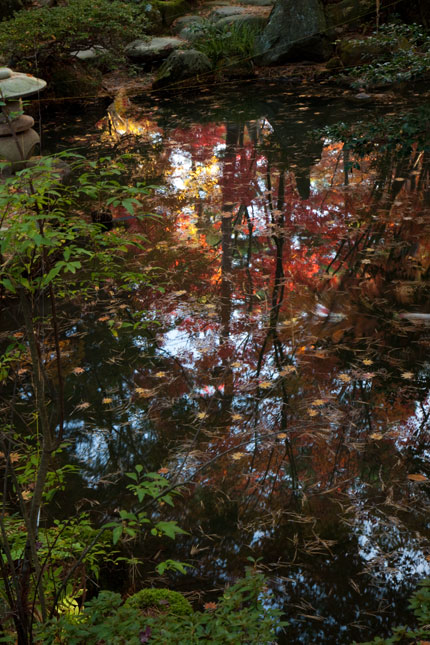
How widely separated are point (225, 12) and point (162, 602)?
52.0 ft

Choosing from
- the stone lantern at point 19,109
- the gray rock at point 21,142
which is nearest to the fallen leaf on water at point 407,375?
the stone lantern at point 19,109

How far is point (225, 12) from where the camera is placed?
49.5 feet

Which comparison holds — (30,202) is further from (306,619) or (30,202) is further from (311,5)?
(311,5)

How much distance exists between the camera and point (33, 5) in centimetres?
1636

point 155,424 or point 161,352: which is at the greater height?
point 161,352

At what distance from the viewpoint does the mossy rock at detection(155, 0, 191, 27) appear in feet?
53.6

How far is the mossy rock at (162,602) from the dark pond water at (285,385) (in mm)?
277

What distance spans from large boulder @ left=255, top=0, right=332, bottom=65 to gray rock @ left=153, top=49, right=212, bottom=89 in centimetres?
131

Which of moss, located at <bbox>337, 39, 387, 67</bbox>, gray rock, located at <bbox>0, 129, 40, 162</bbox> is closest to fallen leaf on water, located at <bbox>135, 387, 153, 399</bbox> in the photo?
gray rock, located at <bbox>0, 129, 40, 162</bbox>

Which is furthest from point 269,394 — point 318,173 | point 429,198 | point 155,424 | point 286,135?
point 286,135

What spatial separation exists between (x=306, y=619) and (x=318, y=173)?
596cm

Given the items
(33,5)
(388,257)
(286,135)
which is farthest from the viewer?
(33,5)

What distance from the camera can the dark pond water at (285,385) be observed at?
2.59 metres

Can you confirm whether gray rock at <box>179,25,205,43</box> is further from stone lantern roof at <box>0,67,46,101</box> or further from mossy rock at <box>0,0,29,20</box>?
stone lantern roof at <box>0,67,46,101</box>
